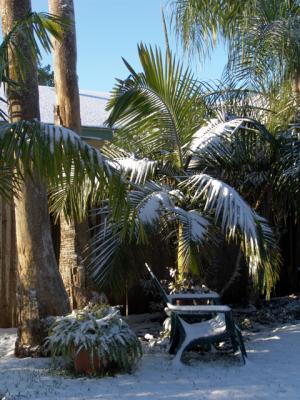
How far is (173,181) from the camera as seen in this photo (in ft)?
25.1

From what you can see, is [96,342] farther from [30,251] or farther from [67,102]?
[67,102]

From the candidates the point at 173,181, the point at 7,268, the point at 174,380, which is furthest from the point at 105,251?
the point at 174,380

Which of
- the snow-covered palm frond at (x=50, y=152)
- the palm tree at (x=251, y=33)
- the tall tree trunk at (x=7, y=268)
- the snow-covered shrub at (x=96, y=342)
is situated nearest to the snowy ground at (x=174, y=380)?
the snow-covered shrub at (x=96, y=342)

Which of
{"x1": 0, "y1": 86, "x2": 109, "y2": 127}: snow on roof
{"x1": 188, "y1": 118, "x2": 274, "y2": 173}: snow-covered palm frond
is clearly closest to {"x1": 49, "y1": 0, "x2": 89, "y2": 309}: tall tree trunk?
{"x1": 188, "y1": 118, "x2": 274, "y2": 173}: snow-covered palm frond

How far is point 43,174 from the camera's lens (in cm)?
496

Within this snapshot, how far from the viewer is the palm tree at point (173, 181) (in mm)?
6738

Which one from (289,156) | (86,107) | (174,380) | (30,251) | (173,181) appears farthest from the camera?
(86,107)

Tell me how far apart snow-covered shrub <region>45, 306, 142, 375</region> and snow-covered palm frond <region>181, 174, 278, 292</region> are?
63.1 inches

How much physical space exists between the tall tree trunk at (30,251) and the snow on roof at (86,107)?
12.0ft

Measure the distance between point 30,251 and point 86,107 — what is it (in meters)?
6.25

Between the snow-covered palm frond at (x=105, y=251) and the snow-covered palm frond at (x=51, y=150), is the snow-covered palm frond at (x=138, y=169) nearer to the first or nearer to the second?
the snow-covered palm frond at (x=105, y=251)

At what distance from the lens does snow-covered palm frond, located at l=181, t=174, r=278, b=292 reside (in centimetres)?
655

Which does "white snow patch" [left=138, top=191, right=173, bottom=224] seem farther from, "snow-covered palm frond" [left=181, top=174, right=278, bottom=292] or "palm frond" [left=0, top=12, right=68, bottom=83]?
"palm frond" [left=0, top=12, right=68, bottom=83]

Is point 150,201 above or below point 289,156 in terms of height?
below
